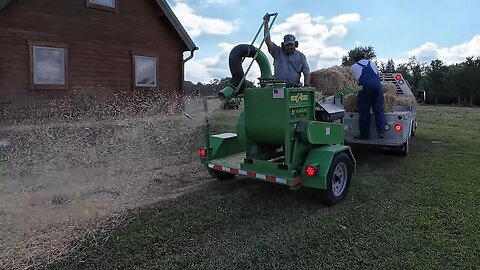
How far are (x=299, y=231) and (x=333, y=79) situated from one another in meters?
4.26

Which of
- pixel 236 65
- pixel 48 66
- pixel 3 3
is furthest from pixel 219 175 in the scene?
pixel 3 3

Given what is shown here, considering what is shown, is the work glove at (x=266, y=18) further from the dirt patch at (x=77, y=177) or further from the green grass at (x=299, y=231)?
the green grass at (x=299, y=231)

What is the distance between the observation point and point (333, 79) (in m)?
7.49

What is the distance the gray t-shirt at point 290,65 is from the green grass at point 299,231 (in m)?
1.65

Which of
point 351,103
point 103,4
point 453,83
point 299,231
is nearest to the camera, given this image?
point 299,231

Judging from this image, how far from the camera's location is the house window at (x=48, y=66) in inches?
435

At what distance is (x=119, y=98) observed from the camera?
13359 mm

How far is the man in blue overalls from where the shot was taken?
7.18 m

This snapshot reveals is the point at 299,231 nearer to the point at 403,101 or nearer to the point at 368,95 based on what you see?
the point at 368,95

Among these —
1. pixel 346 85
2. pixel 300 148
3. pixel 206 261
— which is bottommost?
pixel 206 261

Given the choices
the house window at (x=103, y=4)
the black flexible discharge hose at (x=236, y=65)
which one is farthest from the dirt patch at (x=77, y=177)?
the house window at (x=103, y=4)

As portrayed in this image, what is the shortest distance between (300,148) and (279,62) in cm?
168

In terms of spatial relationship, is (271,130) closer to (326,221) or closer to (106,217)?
(326,221)

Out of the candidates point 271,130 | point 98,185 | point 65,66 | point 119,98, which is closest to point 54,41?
point 65,66
